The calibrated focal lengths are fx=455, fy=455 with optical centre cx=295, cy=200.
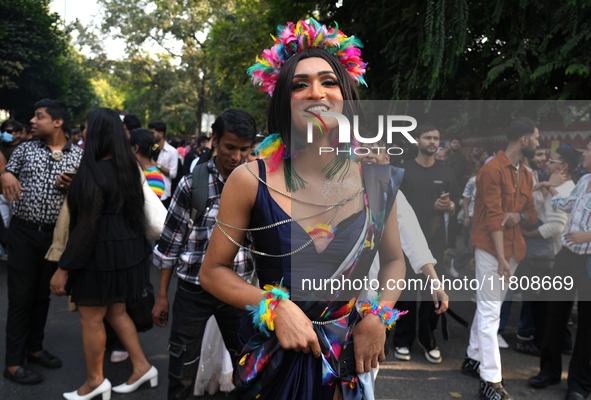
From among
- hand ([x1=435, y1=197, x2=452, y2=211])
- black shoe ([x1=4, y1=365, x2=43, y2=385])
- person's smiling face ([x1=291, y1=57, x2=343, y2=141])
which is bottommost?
black shoe ([x1=4, y1=365, x2=43, y2=385])

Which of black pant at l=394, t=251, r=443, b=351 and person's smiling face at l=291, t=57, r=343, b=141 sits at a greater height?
person's smiling face at l=291, t=57, r=343, b=141

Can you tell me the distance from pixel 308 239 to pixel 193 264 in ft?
5.06

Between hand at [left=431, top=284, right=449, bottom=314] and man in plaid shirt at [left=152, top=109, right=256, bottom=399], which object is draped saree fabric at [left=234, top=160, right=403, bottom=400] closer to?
hand at [left=431, top=284, right=449, bottom=314]

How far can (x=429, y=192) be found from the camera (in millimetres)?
4602

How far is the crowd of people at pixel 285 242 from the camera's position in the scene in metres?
1.57

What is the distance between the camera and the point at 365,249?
1.60m

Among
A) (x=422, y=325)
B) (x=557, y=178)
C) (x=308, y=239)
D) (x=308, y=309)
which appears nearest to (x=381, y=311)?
(x=308, y=309)

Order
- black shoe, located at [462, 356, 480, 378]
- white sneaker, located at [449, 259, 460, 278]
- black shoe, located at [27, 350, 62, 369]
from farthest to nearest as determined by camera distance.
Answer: white sneaker, located at [449, 259, 460, 278] < black shoe, located at [462, 356, 480, 378] < black shoe, located at [27, 350, 62, 369]

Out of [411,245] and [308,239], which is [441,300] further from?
[411,245]

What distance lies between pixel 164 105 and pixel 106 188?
3045 centimetres

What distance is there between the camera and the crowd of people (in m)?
1.57

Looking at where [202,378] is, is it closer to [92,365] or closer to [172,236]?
[92,365]

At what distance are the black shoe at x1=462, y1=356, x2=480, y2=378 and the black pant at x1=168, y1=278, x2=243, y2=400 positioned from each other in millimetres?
2497

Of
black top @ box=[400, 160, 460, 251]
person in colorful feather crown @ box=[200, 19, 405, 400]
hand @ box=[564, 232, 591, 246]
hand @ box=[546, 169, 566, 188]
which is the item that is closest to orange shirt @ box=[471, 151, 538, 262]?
hand @ box=[564, 232, 591, 246]
